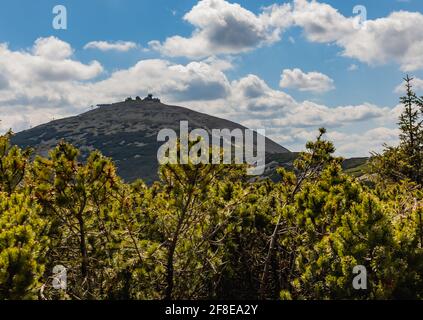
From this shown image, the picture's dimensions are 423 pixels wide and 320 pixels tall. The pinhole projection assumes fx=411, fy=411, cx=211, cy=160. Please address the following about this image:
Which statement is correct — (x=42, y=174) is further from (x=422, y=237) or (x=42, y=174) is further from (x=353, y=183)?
(x=422, y=237)

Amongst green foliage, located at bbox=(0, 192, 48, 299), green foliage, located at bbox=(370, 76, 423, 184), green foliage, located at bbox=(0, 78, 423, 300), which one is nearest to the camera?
green foliage, located at bbox=(0, 192, 48, 299)

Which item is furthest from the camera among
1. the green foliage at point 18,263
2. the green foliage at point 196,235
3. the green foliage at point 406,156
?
the green foliage at point 406,156

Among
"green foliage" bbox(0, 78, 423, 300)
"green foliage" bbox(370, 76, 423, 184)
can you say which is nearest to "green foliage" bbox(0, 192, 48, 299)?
"green foliage" bbox(0, 78, 423, 300)

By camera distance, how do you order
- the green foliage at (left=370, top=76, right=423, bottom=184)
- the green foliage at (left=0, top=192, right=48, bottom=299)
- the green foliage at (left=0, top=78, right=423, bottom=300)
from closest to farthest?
the green foliage at (left=0, top=192, right=48, bottom=299) < the green foliage at (left=0, top=78, right=423, bottom=300) < the green foliage at (left=370, top=76, right=423, bottom=184)

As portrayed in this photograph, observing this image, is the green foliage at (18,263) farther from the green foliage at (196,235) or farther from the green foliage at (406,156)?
the green foliage at (406,156)

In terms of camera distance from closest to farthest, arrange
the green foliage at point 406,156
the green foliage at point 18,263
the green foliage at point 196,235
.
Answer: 1. the green foliage at point 18,263
2. the green foliage at point 196,235
3. the green foliage at point 406,156

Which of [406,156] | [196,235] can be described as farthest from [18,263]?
[406,156]

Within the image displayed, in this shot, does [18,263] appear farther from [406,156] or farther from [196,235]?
[406,156]

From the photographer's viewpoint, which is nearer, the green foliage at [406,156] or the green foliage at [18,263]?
the green foliage at [18,263]

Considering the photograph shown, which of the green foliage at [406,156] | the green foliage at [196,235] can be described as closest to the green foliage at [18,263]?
the green foliage at [196,235]

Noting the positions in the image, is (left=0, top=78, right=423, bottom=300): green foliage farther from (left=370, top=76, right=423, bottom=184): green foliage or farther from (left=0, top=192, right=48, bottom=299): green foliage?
(left=370, top=76, right=423, bottom=184): green foliage

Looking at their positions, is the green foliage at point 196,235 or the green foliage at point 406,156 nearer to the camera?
the green foliage at point 196,235
